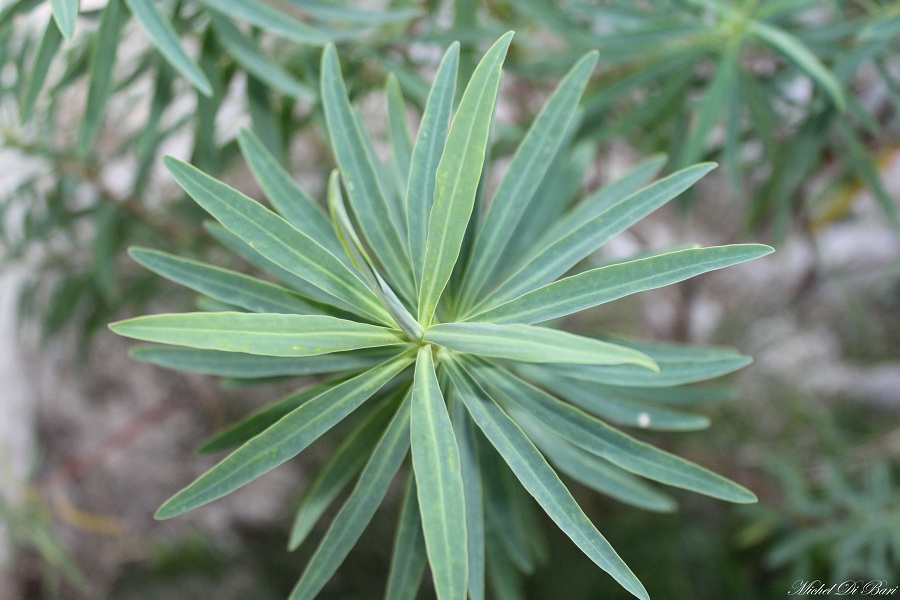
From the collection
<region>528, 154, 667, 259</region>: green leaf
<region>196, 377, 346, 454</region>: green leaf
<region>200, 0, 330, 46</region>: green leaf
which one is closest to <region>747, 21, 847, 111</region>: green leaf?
<region>528, 154, 667, 259</region>: green leaf

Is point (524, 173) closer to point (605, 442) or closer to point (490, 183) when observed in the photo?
point (605, 442)

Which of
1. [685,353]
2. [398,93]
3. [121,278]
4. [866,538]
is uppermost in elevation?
[398,93]

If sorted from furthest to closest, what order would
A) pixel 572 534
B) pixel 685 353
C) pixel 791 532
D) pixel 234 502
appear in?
1. pixel 234 502
2. pixel 791 532
3. pixel 685 353
4. pixel 572 534

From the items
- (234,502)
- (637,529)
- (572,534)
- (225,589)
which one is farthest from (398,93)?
(234,502)

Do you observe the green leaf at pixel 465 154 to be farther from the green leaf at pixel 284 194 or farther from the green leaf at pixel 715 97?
the green leaf at pixel 715 97

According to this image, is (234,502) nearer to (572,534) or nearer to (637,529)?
(637,529)

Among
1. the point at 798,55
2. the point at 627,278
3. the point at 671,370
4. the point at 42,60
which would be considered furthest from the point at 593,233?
the point at 42,60

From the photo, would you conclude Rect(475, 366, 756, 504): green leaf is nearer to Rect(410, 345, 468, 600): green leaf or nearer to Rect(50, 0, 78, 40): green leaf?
Rect(410, 345, 468, 600): green leaf
